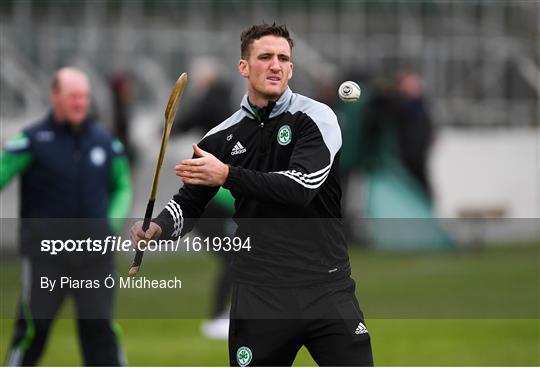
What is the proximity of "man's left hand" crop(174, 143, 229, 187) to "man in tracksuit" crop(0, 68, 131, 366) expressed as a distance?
2990 mm

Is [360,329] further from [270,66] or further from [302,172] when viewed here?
[270,66]

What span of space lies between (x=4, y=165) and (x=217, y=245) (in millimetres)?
1695

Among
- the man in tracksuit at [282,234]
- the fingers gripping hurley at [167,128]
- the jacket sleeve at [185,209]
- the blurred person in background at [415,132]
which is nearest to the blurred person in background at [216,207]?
the jacket sleeve at [185,209]

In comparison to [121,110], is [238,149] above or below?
below

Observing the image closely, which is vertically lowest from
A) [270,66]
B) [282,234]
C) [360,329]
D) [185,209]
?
[360,329]

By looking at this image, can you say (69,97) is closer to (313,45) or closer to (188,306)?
(188,306)

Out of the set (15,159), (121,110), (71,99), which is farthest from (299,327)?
(121,110)

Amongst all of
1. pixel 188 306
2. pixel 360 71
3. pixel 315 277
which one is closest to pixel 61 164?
pixel 315 277

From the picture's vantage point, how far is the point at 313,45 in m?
24.7

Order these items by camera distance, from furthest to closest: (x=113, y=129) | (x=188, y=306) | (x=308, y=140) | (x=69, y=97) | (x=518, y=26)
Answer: (x=518, y=26), (x=113, y=129), (x=188, y=306), (x=69, y=97), (x=308, y=140)

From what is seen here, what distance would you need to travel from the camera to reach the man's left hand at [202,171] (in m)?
5.83

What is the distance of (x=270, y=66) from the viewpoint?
6.28 metres

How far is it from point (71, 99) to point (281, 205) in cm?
319

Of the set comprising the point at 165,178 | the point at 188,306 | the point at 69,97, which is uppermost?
the point at 69,97
